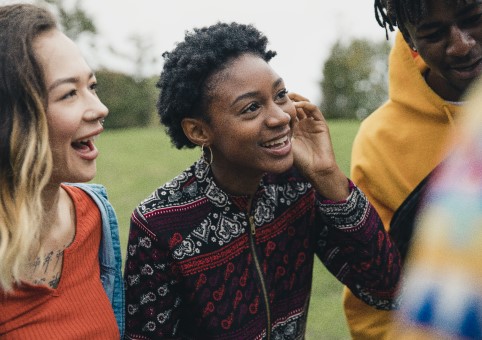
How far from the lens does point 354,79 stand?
76.2 feet

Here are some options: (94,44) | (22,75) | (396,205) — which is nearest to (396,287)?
(396,205)

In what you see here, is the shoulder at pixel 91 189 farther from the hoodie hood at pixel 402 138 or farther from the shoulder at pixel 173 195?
the hoodie hood at pixel 402 138

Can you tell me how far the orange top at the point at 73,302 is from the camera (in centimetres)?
223

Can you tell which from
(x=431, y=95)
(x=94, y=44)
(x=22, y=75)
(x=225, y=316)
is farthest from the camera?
(x=94, y=44)

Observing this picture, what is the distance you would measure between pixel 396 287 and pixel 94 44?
26.3 metres

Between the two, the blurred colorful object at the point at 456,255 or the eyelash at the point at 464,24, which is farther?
the eyelash at the point at 464,24

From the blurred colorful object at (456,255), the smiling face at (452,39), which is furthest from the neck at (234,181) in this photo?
the blurred colorful object at (456,255)

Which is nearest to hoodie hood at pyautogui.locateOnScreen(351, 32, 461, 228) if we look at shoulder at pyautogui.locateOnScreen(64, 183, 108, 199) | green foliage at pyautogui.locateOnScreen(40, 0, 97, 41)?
shoulder at pyautogui.locateOnScreen(64, 183, 108, 199)

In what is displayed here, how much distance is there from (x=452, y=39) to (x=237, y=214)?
1.05 metres

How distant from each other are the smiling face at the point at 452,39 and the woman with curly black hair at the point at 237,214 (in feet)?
1.64

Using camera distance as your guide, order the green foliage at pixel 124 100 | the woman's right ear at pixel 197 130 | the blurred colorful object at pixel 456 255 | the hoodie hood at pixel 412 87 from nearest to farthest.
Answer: the blurred colorful object at pixel 456 255 → the woman's right ear at pixel 197 130 → the hoodie hood at pixel 412 87 → the green foliage at pixel 124 100

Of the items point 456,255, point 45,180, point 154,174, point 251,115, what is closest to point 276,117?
point 251,115

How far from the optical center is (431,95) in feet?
9.24

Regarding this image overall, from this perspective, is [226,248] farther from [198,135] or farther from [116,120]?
[116,120]
